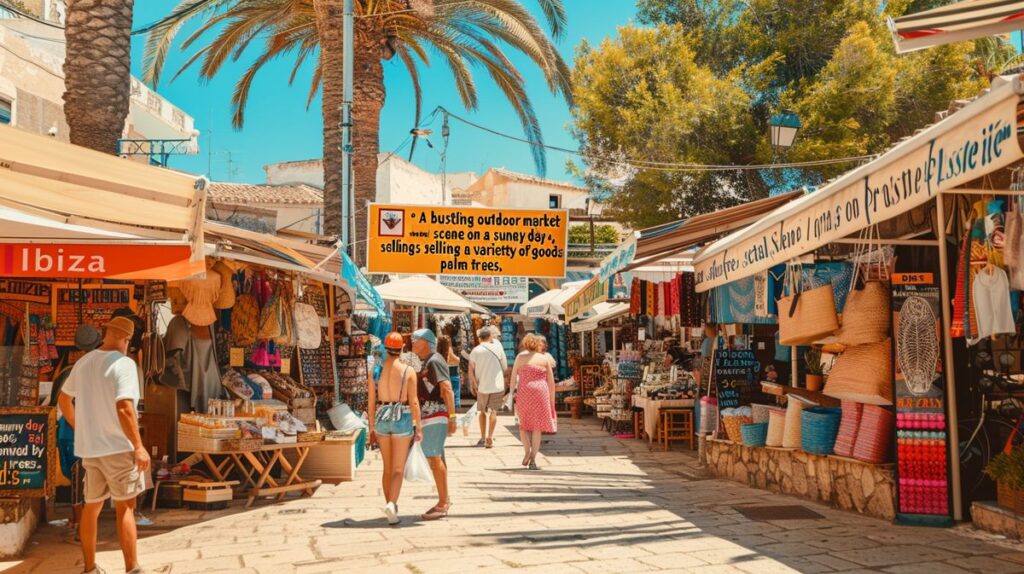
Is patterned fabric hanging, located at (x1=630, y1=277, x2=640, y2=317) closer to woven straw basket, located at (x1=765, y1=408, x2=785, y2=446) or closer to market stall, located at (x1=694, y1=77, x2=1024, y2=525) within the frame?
woven straw basket, located at (x1=765, y1=408, x2=785, y2=446)

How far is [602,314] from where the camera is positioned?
18.2m

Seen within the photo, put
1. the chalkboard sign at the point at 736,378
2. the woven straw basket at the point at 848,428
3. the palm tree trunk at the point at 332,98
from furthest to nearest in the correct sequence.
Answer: the palm tree trunk at the point at 332,98, the chalkboard sign at the point at 736,378, the woven straw basket at the point at 848,428

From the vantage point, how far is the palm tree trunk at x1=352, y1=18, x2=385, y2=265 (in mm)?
15555

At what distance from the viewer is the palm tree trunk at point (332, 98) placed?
15.2 m

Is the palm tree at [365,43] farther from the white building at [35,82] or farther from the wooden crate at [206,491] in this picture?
the wooden crate at [206,491]

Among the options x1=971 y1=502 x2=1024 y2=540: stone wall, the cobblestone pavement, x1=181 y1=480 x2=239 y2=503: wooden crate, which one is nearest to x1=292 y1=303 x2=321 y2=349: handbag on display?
the cobblestone pavement

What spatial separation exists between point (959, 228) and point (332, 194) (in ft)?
36.6

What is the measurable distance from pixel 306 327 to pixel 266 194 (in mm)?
25939

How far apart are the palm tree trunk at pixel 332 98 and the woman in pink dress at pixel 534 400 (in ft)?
17.8

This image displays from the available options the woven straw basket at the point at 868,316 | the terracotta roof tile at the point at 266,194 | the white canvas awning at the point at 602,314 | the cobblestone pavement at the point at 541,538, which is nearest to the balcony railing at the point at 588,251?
the terracotta roof tile at the point at 266,194

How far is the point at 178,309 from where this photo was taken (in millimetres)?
8539

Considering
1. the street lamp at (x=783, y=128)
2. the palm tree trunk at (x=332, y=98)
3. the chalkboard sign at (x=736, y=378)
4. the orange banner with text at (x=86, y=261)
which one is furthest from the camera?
the palm tree trunk at (x=332, y=98)

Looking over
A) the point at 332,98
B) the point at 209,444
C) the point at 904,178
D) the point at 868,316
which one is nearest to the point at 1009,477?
the point at 868,316

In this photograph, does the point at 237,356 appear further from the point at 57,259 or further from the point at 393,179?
the point at 393,179
